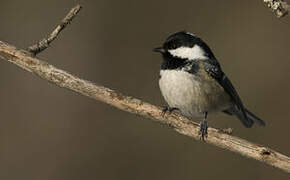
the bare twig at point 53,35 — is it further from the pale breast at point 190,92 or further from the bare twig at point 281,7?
the bare twig at point 281,7

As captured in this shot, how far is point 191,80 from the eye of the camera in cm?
447

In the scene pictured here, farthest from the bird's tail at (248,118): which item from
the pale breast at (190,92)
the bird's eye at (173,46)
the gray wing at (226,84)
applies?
the bird's eye at (173,46)

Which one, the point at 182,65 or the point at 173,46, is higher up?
the point at 173,46

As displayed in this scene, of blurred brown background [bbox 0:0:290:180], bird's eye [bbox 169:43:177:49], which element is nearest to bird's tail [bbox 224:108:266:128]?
bird's eye [bbox 169:43:177:49]

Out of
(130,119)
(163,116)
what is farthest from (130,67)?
(163,116)

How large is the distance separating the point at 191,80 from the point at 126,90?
2138 millimetres

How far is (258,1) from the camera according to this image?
7031mm

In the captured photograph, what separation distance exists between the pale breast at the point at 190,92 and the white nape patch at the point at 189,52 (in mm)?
186

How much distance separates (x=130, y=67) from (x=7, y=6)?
5.99 ft

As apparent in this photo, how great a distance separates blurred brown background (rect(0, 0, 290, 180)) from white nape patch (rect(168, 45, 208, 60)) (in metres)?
1.80

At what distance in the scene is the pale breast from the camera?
446 cm

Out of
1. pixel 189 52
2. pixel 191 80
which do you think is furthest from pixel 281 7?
pixel 189 52

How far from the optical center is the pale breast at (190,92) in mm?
4461

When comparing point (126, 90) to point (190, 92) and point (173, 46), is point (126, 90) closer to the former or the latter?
point (173, 46)
